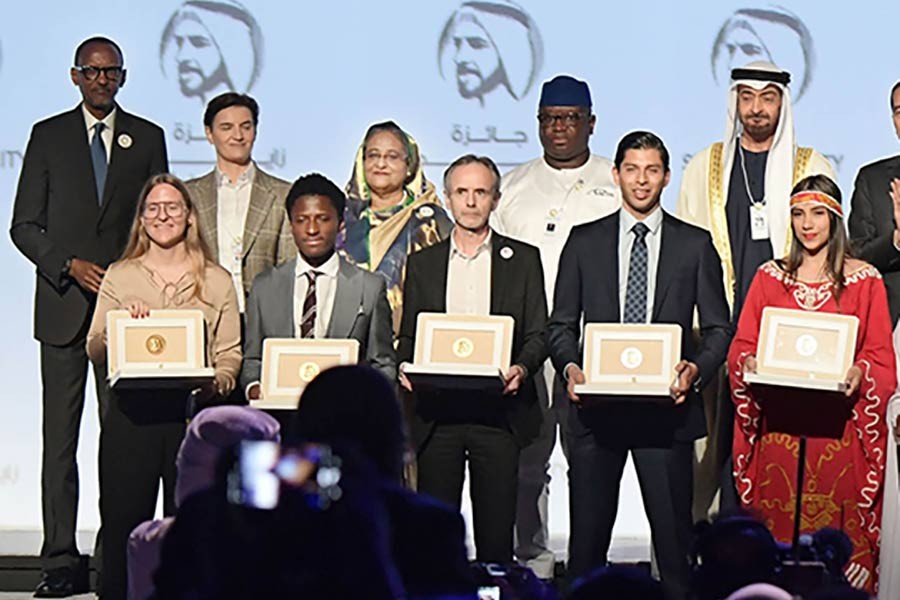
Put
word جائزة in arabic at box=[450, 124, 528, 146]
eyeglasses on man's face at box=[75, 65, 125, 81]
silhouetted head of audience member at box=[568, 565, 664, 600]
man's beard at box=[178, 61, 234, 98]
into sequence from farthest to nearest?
man's beard at box=[178, 61, 234, 98] < word جائزة in arabic at box=[450, 124, 528, 146] < eyeglasses on man's face at box=[75, 65, 125, 81] < silhouetted head of audience member at box=[568, 565, 664, 600]

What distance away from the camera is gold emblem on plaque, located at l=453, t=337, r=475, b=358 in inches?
258

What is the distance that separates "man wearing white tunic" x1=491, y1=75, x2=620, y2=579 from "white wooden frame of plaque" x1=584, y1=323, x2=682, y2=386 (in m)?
0.79

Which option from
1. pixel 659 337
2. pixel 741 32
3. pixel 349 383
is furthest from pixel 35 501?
pixel 349 383

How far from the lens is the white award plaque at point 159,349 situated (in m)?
6.50

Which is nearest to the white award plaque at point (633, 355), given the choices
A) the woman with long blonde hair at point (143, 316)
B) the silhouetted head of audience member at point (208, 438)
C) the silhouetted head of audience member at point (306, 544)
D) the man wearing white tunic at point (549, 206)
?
the man wearing white tunic at point (549, 206)

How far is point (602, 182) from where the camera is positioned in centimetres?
738

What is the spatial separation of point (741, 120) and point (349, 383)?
404cm

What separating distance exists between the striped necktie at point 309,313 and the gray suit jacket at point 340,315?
5 cm

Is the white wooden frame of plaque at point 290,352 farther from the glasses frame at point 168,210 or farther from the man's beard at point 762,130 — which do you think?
the man's beard at point 762,130

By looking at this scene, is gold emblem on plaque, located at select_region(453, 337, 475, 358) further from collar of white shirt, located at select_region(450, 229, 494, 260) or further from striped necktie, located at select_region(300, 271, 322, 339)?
striped necktie, located at select_region(300, 271, 322, 339)

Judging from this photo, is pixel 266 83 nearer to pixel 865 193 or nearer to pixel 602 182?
pixel 602 182

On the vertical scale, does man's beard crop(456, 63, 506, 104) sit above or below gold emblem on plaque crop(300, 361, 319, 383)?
above

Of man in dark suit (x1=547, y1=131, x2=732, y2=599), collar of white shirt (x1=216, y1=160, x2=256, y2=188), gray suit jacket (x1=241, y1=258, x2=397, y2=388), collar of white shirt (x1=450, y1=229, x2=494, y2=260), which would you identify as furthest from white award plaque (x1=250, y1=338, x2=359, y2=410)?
collar of white shirt (x1=216, y1=160, x2=256, y2=188)

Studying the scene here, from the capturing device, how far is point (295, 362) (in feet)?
21.6
